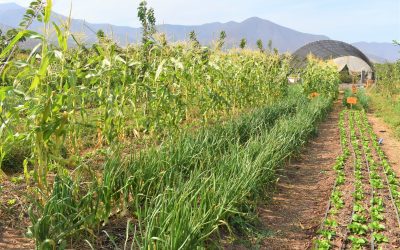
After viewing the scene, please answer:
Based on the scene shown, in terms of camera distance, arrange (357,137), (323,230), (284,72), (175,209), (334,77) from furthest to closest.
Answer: (334,77) < (284,72) < (357,137) < (323,230) < (175,209)

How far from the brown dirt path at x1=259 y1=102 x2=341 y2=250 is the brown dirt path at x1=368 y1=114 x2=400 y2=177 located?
996 millimetres

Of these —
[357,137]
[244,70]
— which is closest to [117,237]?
[244,70]

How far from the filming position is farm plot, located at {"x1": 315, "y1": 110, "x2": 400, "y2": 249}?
3.76m

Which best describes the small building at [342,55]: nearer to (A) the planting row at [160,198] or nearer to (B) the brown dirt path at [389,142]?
(B) the brown dirt path at [389,142]

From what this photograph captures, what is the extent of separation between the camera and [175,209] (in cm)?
275

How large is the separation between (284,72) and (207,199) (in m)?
9.20

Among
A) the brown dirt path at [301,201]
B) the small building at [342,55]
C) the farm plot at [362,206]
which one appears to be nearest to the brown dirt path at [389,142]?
the farm plot at [362,206]

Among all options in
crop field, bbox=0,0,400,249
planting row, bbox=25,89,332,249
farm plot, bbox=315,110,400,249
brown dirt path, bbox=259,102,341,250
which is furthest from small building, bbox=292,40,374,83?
planting row, bbox=25,89,332,249

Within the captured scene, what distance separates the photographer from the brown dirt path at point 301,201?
379 cm

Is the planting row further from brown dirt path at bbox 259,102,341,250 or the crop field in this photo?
brown dirt path at bbox 259,102,341,250

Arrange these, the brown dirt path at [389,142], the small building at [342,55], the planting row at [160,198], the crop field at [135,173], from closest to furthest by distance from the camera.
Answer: the planting row at [160,198] → the crop field at [135,173] → the brown dirt path at [389,142] → the small building at [342,55]

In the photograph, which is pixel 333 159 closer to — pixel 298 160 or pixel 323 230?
pixel 298 160

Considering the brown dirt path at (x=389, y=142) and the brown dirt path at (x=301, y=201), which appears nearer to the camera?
the brown dirt path at (x=301, y=201)

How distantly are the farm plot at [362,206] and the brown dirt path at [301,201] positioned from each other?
0.47 ft
